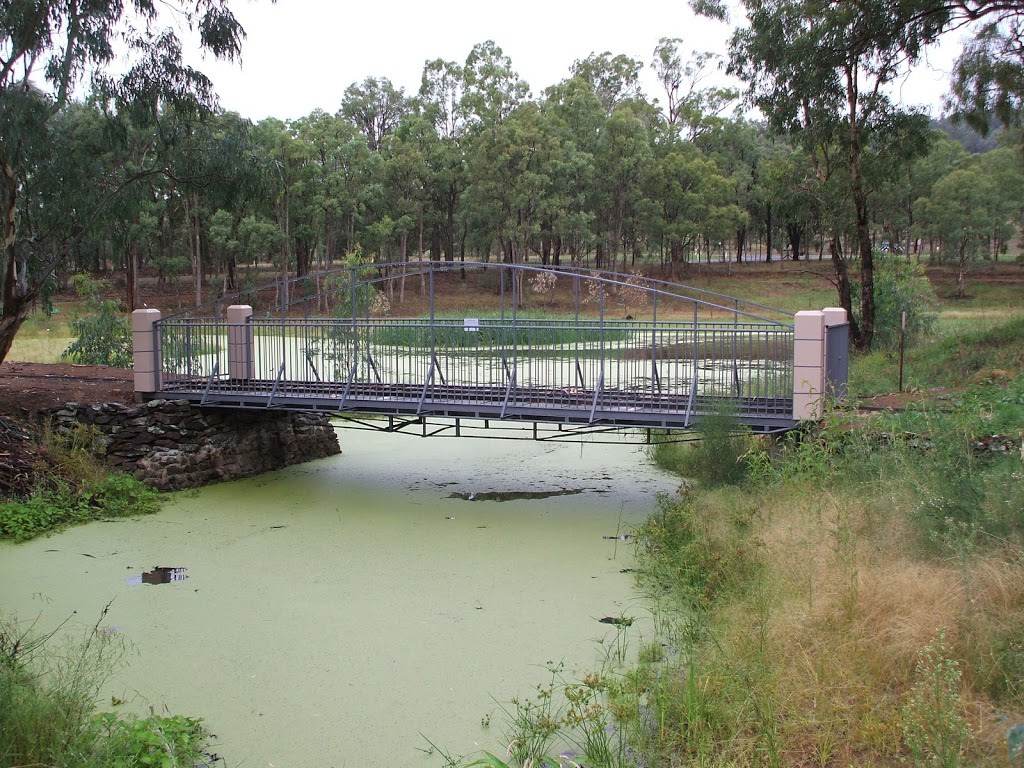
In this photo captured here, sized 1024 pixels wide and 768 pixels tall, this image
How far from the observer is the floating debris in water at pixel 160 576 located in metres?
8.55

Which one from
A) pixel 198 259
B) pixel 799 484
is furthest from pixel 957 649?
pixel 198 259

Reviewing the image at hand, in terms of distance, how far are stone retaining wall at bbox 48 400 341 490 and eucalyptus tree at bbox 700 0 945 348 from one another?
12079 millimetres

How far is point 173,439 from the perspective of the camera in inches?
488

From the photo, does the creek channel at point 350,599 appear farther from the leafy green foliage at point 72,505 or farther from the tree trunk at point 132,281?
the tree trunk at point 132,281

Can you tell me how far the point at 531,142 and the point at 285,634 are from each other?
32964 mm

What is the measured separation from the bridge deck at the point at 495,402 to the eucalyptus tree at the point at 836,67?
28.8ft

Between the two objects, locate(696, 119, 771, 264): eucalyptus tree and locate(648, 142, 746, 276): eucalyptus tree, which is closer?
locate(648, 142, 746, 276): eucalyptus tree

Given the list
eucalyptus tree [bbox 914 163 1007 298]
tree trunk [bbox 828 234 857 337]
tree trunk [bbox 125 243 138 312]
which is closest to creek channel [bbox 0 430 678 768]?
tree trunk [bbox 828 234 857 337]

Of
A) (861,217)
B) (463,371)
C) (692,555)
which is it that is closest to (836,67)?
(861,217)

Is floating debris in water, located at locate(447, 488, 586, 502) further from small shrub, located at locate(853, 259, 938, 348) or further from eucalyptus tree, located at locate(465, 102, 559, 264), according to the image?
eucalyptus tree, located at locate(465, 102, 559, 264)

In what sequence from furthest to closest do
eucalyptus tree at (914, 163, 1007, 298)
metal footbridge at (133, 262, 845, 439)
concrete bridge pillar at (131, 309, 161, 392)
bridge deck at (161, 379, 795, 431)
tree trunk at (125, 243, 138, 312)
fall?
eucalyptus tree at (914, 163, 1007, 298) → tree trunk at (125, 243, 138, 312) → concrete bridge pillar at (131, 309, 161, 392) → metal footbridge at (133, 262, 845, 439) → bridge deck at (161, 379, 795, 431)

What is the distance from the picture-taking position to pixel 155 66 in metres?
13.5

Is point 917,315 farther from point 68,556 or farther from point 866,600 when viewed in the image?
point 68,556

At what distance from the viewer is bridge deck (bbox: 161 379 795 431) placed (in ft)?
34.7
